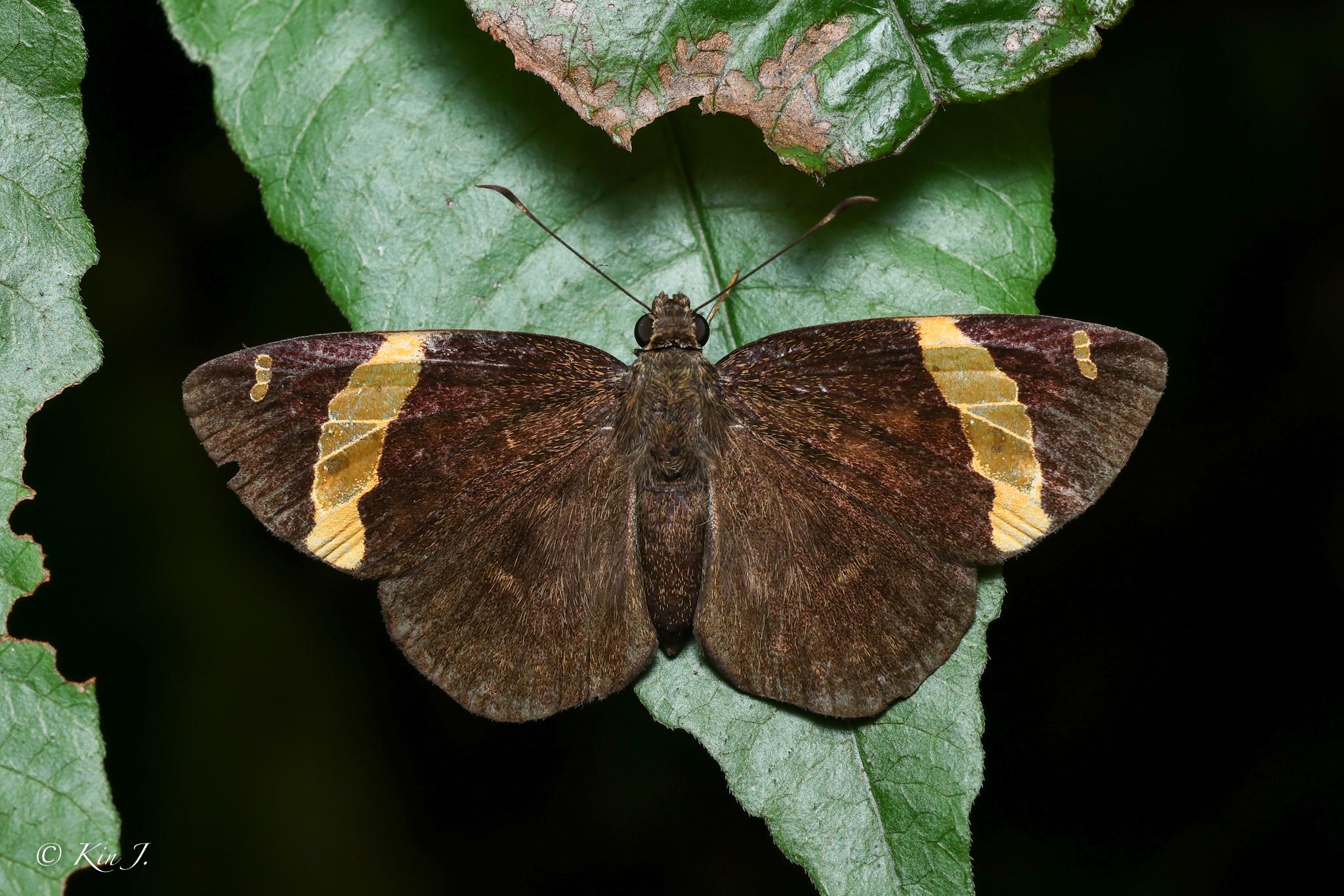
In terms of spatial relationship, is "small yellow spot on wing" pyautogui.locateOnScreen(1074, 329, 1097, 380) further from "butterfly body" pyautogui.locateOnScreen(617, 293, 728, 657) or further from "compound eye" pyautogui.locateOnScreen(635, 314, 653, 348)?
"compound eye" pyautogui.locateOnScreen(635, 314, 653, 348)

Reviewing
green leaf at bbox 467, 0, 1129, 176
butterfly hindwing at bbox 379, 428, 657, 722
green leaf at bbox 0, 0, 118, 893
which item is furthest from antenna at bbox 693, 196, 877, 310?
green leaf at bbox 0, 0, 118, 893

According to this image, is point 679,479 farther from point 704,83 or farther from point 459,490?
point 704,83

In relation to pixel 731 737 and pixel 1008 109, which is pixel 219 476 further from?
pixel 1008 109

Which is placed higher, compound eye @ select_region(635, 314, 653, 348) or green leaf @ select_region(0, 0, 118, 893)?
green leaf @ select_region(0, 0, 118, 893)

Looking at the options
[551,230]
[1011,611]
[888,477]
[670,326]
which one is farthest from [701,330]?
[1011,611]

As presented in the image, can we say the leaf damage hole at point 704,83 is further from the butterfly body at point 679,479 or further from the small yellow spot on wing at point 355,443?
the small yellow spot on wing at point 355,443

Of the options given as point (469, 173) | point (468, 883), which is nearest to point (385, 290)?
point (469, 173)
